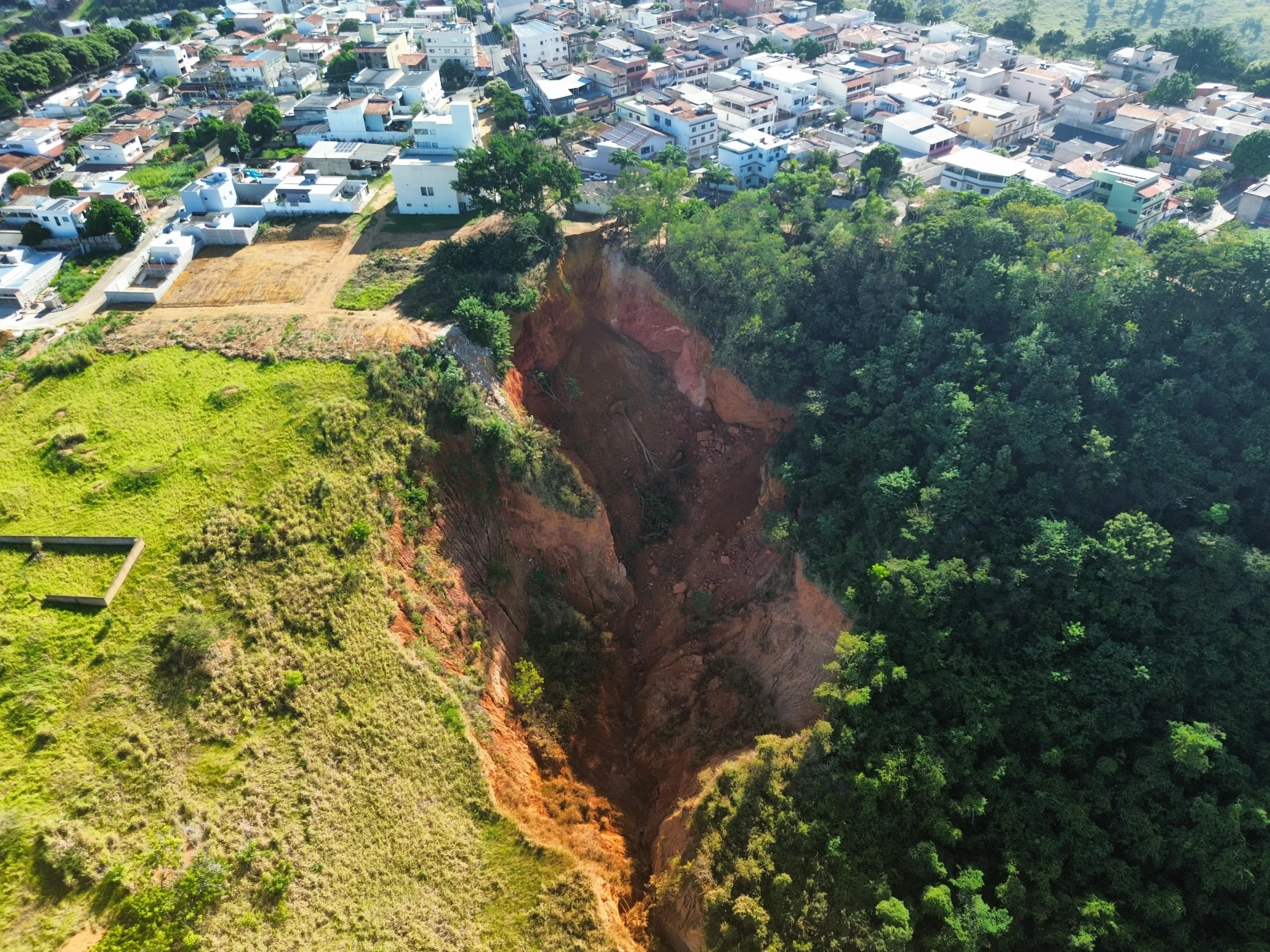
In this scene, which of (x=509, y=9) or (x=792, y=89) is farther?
(x=509, y=9)

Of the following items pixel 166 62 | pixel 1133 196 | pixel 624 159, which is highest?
pixel 1133 196

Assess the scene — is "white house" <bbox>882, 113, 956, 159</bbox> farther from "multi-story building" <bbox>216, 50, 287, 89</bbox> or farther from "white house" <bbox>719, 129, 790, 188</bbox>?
"multi-story building" <bbox>216, 50, 287, 89</bbox>

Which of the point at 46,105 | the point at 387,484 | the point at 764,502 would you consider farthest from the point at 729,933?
the point at 46,105

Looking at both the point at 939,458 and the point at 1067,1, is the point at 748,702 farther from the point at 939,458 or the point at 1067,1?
the point at 1067,1

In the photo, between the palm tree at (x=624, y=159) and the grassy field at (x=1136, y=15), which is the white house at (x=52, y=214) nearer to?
the palm tree at (x=624, y=159)

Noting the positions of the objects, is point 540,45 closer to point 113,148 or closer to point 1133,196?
point 113,148

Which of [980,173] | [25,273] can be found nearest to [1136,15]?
[980,173]

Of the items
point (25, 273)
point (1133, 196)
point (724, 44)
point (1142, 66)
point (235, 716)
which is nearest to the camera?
point (235, 716)

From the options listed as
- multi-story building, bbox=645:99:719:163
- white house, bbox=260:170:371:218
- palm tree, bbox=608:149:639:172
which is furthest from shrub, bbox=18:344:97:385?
multi-story building, bbox=645:99:719:163
